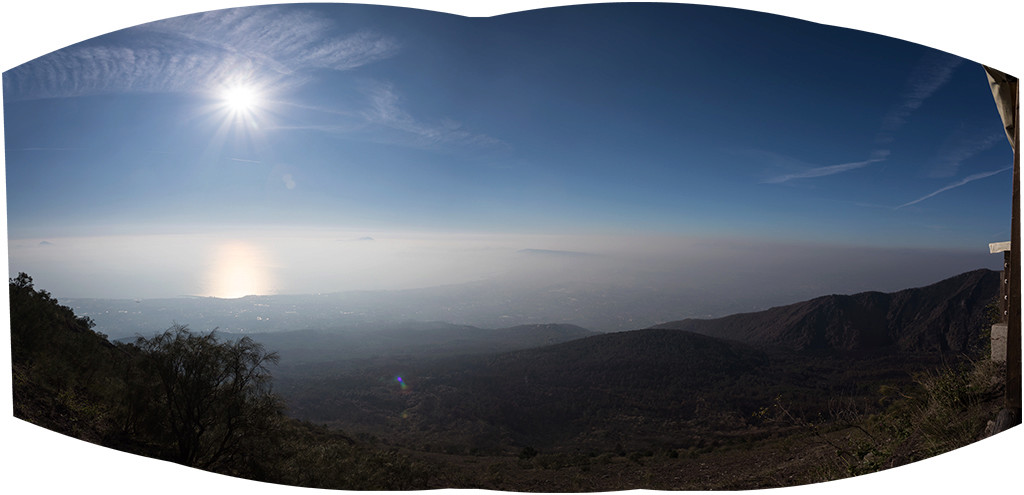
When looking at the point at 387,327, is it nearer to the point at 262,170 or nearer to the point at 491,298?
the point at 491,298

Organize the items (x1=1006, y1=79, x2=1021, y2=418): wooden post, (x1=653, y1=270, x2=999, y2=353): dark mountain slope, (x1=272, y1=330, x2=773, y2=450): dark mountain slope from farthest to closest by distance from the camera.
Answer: (x1=272, y1=330, x2=773, y2=450): dark mountain slope
(x1=653, y1=270, x2=999, y2=353): dark mountain slope
(x1=1006, y1=79, x2=1021, y2=418): wooden post

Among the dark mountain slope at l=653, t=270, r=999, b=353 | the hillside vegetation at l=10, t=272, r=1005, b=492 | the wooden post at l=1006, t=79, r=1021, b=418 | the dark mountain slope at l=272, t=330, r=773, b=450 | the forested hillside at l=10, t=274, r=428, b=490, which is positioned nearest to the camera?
the wooden post at l=1006, t=79, r=1021, b=418

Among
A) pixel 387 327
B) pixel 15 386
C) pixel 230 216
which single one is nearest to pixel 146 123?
pixel 230 216

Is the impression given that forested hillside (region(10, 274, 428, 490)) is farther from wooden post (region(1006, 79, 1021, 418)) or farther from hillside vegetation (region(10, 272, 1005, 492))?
wooden post (region(1006, 79, 1021, 418))

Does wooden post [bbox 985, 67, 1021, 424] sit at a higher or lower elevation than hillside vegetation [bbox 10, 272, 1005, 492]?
higher

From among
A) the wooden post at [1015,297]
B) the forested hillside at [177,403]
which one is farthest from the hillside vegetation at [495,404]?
the wooden post at [1015,297]

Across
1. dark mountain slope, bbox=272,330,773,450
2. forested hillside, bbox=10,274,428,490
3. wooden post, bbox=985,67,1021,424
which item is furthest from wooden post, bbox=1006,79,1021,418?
forested hillside, bbox=10,274,428,490

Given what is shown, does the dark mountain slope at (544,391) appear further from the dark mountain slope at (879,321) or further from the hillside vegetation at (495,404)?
the dark mountain slope at (879,321)
